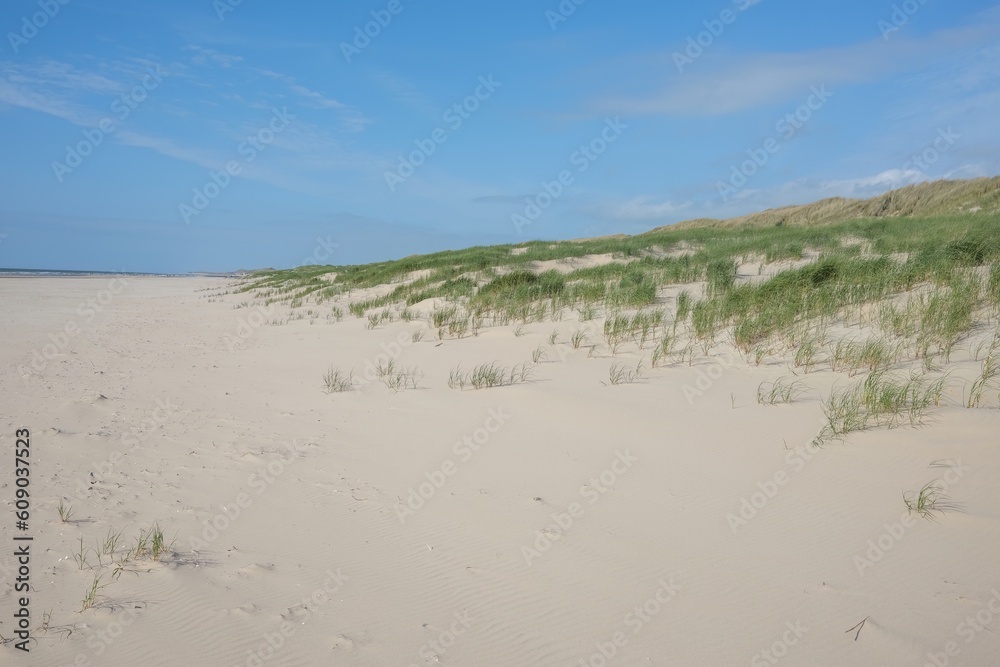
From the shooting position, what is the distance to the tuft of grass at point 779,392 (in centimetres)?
469

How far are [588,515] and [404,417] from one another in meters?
2.30

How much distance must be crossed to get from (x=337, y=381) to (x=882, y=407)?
15.9ft

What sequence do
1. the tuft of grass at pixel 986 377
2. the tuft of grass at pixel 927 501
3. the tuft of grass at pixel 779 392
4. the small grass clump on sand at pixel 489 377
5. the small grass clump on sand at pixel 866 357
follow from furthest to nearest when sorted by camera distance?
the small grass clump on sand at pixel 489 377
the small grass clump on sand at pixel 866 357
the tuft of grass at pixel 779 392
the tuft of grass at pixel 986 377
the tuft of grass at pixel 927 501

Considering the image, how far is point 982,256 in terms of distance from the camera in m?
7.64

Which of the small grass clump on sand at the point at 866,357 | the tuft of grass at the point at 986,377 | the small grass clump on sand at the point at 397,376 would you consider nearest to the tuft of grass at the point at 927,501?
the tuft of grass at the point at 986,377

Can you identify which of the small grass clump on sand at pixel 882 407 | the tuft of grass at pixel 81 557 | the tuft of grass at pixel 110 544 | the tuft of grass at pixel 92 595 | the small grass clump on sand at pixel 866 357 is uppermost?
the small grass clump on sand at pixel 866 357

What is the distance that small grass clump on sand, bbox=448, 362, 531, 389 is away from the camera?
19.2 ft

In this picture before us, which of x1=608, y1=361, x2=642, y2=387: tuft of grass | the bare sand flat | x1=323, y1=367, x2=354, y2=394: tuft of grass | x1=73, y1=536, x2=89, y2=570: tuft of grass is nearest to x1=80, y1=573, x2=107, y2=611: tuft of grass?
the bare sand flat

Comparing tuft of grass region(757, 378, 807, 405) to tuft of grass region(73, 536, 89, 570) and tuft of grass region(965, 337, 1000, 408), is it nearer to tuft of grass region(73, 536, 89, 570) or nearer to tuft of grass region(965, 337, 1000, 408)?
tuft of grass region(965, 337, 1000, 408)

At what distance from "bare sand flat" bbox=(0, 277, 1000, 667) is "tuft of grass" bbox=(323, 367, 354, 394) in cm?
29

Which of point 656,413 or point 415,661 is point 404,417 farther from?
point 415,661

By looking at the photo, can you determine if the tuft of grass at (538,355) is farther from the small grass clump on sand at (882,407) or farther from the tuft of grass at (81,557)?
the tuft of grass at (81,557)

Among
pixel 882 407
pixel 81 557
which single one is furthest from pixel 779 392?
pixel 81 557

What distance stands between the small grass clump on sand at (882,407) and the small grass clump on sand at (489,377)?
2.87 m
